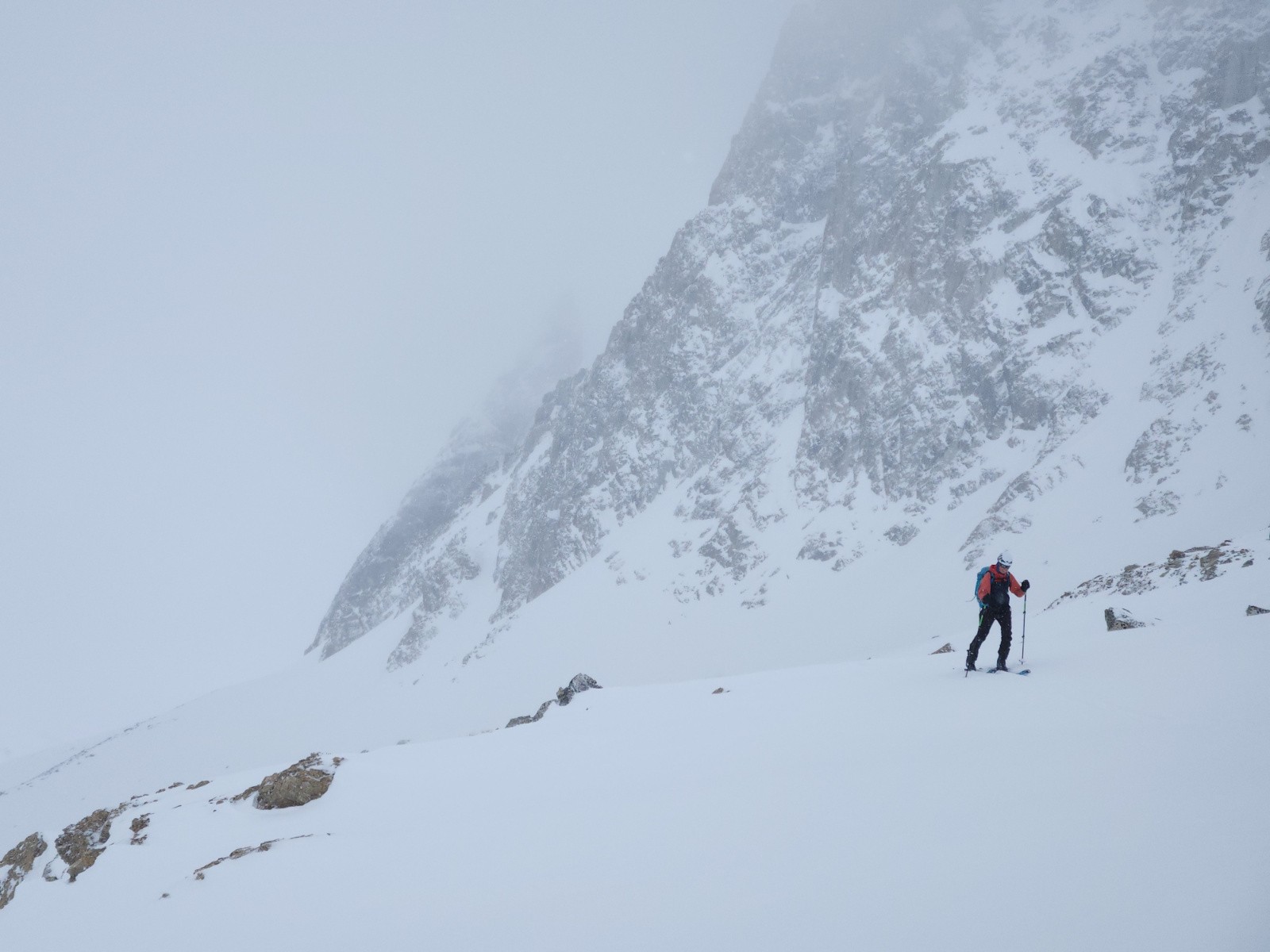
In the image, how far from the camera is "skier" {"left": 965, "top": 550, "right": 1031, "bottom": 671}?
10.0m

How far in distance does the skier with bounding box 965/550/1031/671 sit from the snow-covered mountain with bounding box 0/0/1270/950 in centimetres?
99

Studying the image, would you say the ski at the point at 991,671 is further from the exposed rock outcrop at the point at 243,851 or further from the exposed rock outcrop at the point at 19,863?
the exposed rock outcrop at the point at 19,863

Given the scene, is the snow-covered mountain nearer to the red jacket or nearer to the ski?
the ski

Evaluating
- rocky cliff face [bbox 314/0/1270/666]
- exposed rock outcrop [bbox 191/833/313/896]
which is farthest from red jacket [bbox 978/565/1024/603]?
rocky cliff face [bbox 314/0/1270/666]

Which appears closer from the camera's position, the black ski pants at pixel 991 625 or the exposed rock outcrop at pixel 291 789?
the exposed rock outcrop at pixel 291 789

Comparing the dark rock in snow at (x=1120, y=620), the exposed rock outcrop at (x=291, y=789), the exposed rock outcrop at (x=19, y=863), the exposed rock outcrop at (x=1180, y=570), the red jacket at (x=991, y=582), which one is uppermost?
the exposed rock outcrop at (x=19, y=863)

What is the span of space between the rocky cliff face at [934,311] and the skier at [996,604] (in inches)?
1349

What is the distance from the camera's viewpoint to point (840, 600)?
162 ft

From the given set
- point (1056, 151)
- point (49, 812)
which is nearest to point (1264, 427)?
point (1056, 151)

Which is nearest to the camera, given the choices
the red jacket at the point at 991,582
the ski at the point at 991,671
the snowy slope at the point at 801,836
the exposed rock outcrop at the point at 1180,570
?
the snowy slope at the point at 801,836

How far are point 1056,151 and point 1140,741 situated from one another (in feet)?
221

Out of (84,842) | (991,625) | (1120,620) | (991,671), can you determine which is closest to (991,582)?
(991,625)

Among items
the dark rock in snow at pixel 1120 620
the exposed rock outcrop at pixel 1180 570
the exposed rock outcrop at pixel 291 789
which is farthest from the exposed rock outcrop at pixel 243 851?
the exposed rock outcrop at pixel 1180 570

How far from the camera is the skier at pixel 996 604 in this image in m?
10.0
